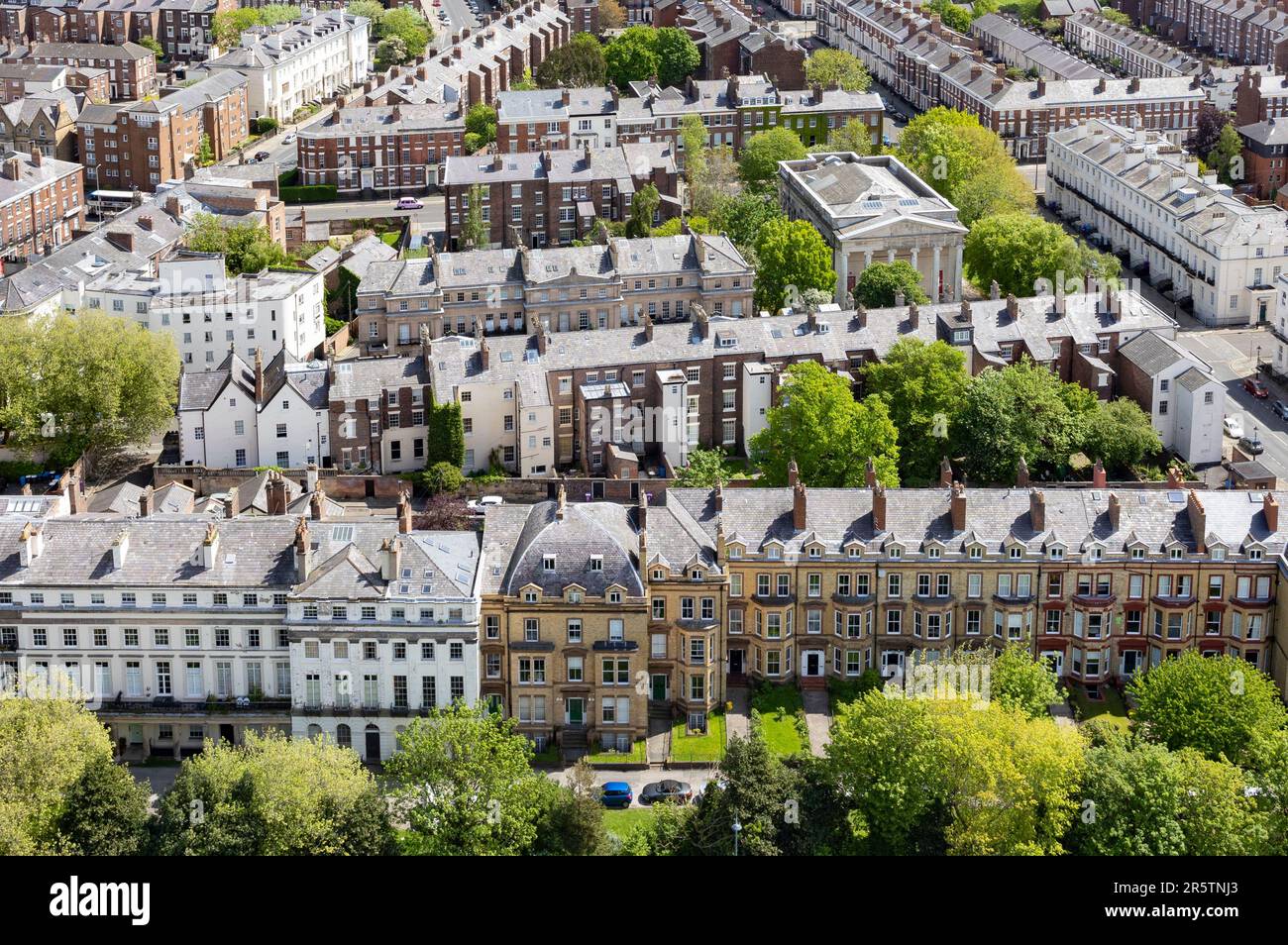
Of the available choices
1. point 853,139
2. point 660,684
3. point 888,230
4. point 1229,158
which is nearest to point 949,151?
point 853,139

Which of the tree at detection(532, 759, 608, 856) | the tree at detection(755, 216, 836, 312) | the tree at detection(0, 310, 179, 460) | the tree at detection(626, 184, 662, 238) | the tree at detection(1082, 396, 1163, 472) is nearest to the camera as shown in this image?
the tree at detection(532, 759, 608, 856)

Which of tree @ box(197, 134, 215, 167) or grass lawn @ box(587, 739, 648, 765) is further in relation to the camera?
tree @ box(197, 134, 215, 167)

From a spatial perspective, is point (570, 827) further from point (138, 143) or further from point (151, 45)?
point (151, 45)

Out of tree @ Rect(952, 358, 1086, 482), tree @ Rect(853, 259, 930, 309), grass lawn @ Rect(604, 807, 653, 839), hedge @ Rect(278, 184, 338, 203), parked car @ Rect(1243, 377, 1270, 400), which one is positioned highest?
hedge @ Rect(278, 184, 338, 203)

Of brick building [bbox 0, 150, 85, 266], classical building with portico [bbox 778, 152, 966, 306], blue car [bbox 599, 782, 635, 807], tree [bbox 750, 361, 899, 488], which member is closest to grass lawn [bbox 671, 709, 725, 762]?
blue car [bbox 599, 782, 635, 807]

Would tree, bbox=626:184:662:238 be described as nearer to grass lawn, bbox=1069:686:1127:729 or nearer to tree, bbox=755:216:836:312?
tree, bbox=755:216:836:312

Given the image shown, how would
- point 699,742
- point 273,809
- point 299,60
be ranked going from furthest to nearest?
1. point 299,60
2. point 699,742
3. point 273,809
